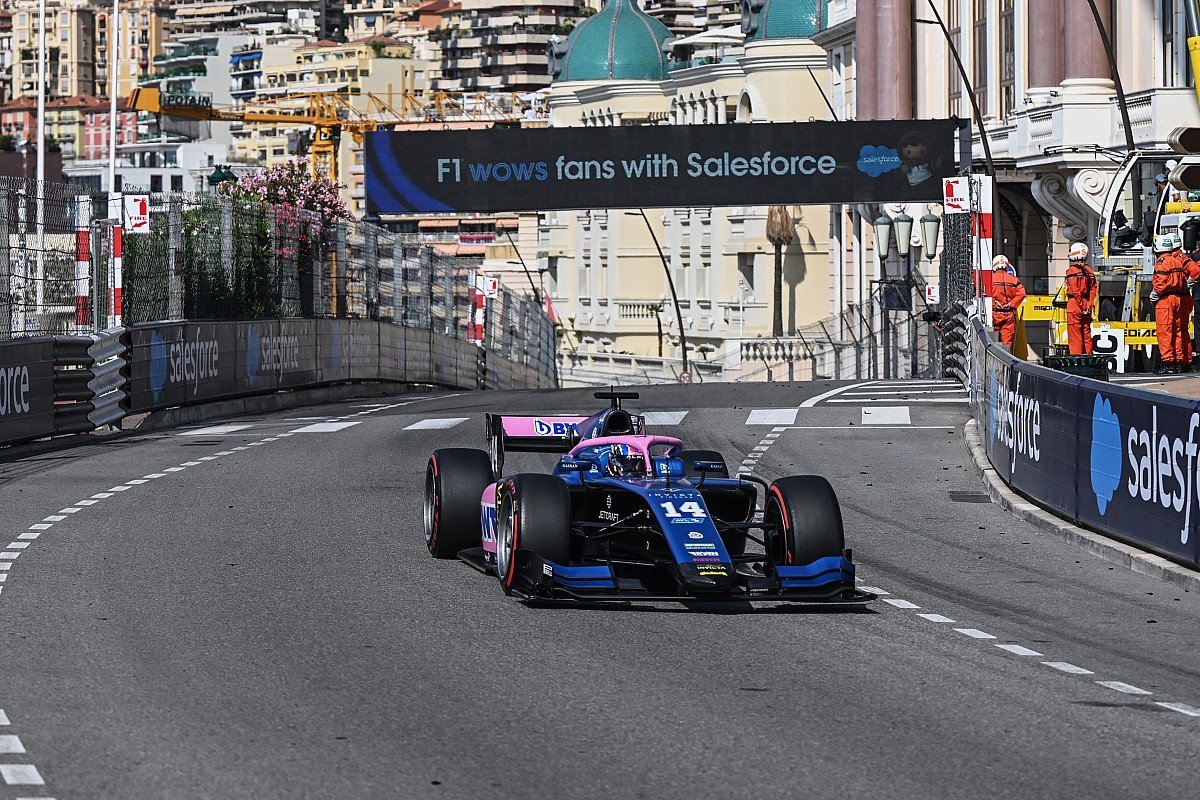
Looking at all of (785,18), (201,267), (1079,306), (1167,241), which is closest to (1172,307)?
(1079,306)

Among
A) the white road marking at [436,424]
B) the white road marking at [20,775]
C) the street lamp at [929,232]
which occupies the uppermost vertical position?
the street lamp at [929,232]

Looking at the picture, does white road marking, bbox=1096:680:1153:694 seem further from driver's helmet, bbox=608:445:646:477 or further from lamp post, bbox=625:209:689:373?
lamp post, bbox=625:209:689:373

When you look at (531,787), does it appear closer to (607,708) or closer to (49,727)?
(607,708)

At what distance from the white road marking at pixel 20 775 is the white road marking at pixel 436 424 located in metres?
17.7

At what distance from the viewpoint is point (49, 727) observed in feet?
28.1

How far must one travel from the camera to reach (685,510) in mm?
11711

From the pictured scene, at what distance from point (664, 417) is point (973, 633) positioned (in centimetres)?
1562

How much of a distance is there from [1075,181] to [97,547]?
108ft

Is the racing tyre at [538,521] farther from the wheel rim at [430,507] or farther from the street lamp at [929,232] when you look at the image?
the street lamp at [929,232]

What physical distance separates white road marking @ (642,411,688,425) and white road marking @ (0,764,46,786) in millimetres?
18050

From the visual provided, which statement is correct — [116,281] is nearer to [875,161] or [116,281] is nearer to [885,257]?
[885,257]

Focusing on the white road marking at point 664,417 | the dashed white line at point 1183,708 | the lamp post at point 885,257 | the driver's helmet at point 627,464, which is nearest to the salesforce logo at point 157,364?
the white road marking at point 664,417

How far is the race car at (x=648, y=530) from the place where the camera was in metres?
11.6

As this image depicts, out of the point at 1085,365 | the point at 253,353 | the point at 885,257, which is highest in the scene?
the point at 885,257
